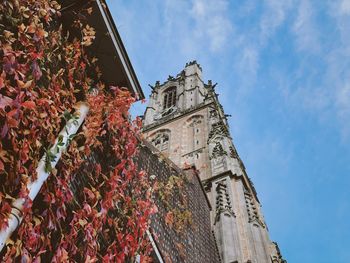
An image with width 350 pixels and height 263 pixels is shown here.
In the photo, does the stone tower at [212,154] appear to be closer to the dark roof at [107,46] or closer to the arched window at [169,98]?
the arched window at [169,98]

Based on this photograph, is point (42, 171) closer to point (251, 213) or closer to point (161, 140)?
point (251, 213)

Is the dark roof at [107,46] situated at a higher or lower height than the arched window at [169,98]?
lower

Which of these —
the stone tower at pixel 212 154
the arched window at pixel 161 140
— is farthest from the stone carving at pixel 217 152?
the arched window at pixel 161 140

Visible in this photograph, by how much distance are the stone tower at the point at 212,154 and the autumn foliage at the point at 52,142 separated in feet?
34.3

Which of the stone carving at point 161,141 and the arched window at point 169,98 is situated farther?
the arched window at point 169,98

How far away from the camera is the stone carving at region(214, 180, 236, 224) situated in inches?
664

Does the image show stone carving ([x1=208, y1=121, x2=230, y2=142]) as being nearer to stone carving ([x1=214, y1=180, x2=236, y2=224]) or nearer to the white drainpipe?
stone carving ([x1=214, y1=180, x2=236, y2=224])

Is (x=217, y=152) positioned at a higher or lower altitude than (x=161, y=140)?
lower

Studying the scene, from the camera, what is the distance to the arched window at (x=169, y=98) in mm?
40884

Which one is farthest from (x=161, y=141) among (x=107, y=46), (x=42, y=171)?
(x=42, y=171)

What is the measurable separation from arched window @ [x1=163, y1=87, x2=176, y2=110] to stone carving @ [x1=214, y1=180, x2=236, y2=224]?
21.7 meters

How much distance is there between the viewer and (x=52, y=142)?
3.64 meters

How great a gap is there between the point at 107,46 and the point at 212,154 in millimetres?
18576

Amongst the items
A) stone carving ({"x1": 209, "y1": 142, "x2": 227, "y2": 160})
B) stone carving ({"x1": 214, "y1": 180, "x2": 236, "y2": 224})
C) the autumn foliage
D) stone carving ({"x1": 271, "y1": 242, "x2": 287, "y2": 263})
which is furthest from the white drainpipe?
stone carving ({"x1": 209, "y1": 142, "x2": 227, "y2": 160})
